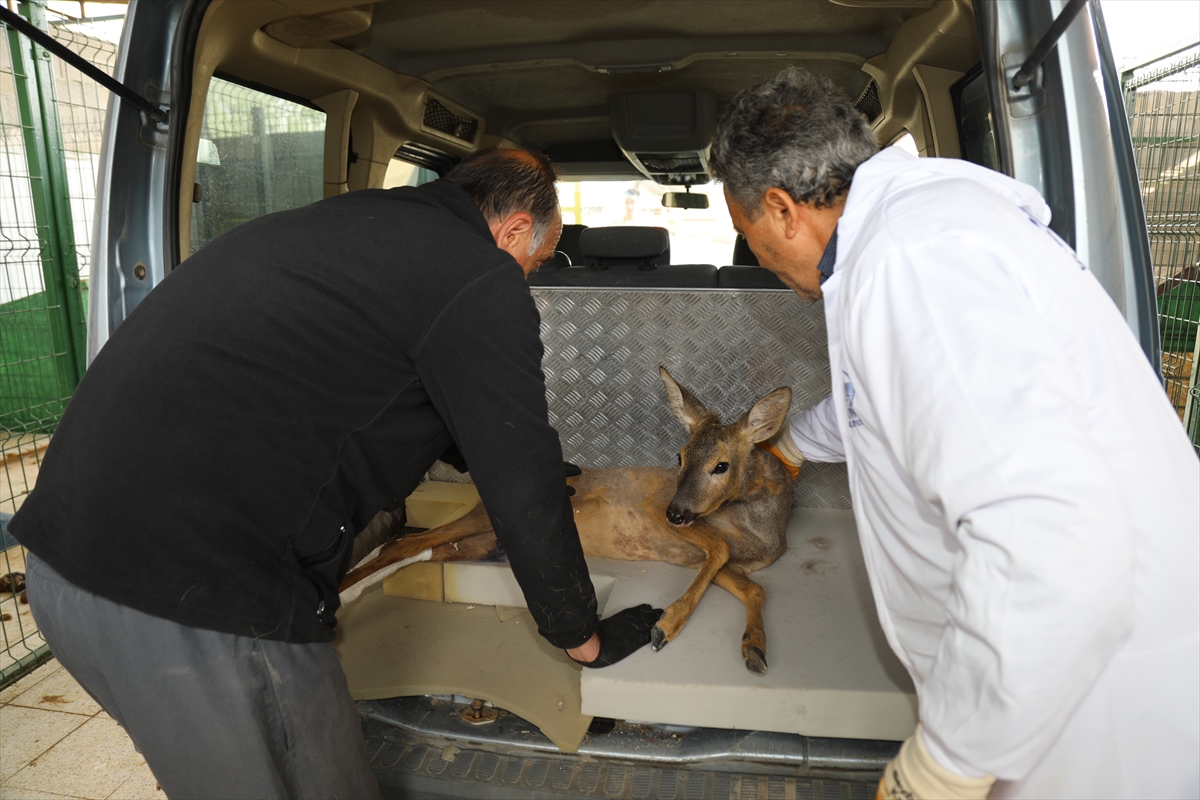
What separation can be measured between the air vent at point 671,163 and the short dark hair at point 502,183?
3150mm

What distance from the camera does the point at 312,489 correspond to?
1.76m

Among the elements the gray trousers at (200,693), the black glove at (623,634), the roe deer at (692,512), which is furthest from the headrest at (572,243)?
the gray trousers at (200,693)

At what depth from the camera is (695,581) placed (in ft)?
9.98

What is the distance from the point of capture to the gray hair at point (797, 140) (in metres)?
1.64

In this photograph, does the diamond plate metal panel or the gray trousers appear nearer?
the gray trousers

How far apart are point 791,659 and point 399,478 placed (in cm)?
135

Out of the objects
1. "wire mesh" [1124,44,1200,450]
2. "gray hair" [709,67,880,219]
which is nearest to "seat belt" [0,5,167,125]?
"gray hair" [709,67,880,219]

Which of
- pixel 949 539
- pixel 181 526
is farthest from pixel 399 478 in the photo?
pixel 949 539

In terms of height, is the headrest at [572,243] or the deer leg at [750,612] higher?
the headrest at [572,243]

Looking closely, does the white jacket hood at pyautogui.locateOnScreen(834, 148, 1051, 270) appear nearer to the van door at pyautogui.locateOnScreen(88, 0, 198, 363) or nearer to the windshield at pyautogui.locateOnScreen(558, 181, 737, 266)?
the van door at pyautogui.locateOnScreen(88, 0, 198, 363)

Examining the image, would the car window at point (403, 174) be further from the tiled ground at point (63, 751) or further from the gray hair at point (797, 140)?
the gray hair at point (797, 140)

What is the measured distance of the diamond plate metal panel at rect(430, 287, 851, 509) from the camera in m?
3.41

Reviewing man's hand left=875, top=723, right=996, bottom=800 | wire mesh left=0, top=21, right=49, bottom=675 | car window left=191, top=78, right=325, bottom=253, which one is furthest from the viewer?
wire mesh left=0, top=21, right=49, bottom=675

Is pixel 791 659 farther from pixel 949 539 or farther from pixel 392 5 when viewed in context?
pixel 392 5
